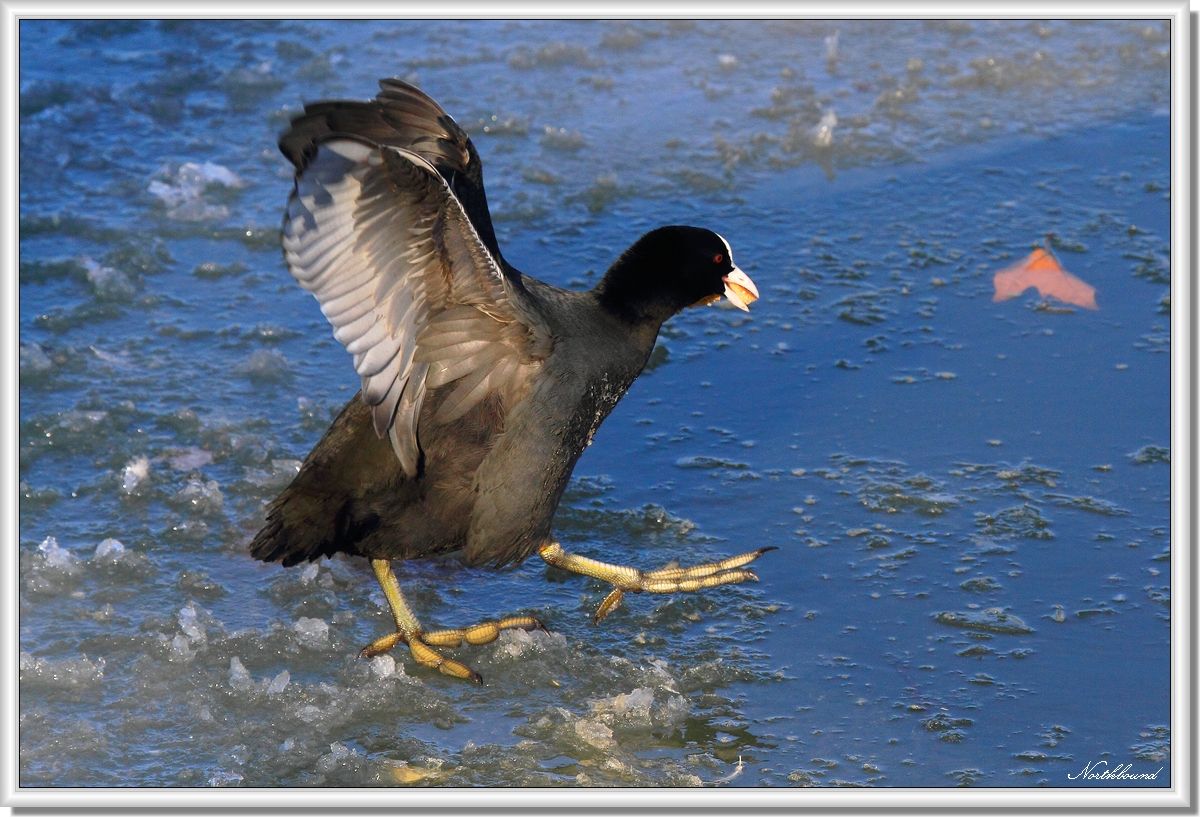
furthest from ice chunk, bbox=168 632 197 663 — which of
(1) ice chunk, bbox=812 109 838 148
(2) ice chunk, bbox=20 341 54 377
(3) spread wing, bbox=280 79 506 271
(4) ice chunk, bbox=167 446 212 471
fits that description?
(1) ice chunk, bbox=812 109 838 148

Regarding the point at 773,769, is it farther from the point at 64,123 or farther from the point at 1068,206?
the point at 64,123

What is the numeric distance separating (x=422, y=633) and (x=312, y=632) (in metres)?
0.31

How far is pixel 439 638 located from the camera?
3.64m

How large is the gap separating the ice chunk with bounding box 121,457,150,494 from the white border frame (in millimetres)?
386

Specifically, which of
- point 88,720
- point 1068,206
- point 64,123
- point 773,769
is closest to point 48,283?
point 64,123

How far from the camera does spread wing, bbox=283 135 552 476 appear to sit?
288 centimetres

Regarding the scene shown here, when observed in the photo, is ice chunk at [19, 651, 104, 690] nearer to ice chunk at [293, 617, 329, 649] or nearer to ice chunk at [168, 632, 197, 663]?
ice chunk at [168, 632, 197, 663]

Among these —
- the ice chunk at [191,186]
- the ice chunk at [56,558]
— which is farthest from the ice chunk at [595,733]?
the ice chunk at [191,186]

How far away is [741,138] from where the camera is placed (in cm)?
632

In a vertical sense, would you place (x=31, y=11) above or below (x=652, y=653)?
above

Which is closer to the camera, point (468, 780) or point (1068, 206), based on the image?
point (468, 780)

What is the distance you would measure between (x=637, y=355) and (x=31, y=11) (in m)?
4.12

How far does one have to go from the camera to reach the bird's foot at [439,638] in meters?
3.56

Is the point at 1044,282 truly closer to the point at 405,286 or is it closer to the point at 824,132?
the point at 824,132
